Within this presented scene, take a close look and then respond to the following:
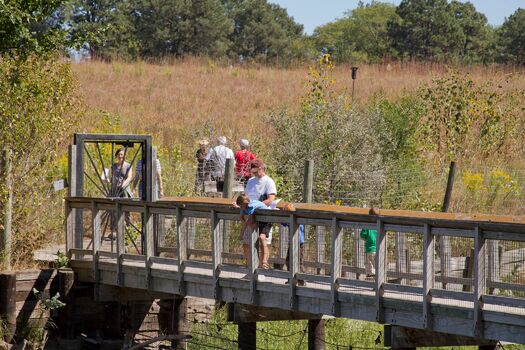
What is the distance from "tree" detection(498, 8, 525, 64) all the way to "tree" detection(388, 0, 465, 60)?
2.77 meters

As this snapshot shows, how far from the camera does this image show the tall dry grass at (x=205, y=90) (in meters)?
37.1

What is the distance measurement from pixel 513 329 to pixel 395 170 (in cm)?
1188

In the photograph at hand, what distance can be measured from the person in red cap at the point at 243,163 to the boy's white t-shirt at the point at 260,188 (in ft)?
17.7

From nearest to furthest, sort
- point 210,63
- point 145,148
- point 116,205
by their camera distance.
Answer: point 116,205 < point 145,148 < point 210,63

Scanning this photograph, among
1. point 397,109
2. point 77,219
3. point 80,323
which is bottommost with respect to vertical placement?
point 80,323

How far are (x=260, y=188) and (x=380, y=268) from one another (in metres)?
2.96

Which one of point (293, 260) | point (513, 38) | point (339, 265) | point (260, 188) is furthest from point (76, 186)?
point (513, 38)

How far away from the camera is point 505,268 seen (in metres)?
15.2

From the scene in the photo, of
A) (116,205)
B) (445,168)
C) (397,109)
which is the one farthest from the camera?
(397,109)

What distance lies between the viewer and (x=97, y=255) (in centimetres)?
1850

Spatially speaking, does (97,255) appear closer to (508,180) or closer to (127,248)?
(127,248)

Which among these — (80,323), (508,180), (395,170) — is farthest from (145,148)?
(508,180)

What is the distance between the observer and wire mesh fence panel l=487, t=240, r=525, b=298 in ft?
44.4

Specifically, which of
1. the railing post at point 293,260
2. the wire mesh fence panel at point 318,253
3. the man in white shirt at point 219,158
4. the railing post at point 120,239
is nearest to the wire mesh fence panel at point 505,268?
the wire mesh fence panel at point 318,253
